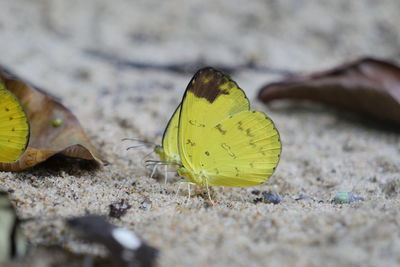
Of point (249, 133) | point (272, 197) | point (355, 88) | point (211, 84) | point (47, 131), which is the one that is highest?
point (355, 88)

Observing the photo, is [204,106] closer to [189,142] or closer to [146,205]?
[189,142]

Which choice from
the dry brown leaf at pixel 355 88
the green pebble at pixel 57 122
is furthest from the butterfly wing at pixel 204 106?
the dry brown leaf at pixel 355 88

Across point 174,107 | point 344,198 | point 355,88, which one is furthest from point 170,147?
point 355,88

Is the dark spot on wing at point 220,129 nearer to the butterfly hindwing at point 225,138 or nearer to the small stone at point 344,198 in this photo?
the butterfly hindwing at point 225,138

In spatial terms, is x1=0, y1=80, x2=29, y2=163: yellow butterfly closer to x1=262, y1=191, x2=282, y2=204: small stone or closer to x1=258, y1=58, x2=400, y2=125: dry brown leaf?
x1=262, y1=191, x2=282, y2=204: small stone

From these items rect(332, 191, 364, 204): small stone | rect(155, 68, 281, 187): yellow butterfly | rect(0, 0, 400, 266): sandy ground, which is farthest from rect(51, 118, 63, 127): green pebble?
rect(332, 191, 364, 204): small stone
